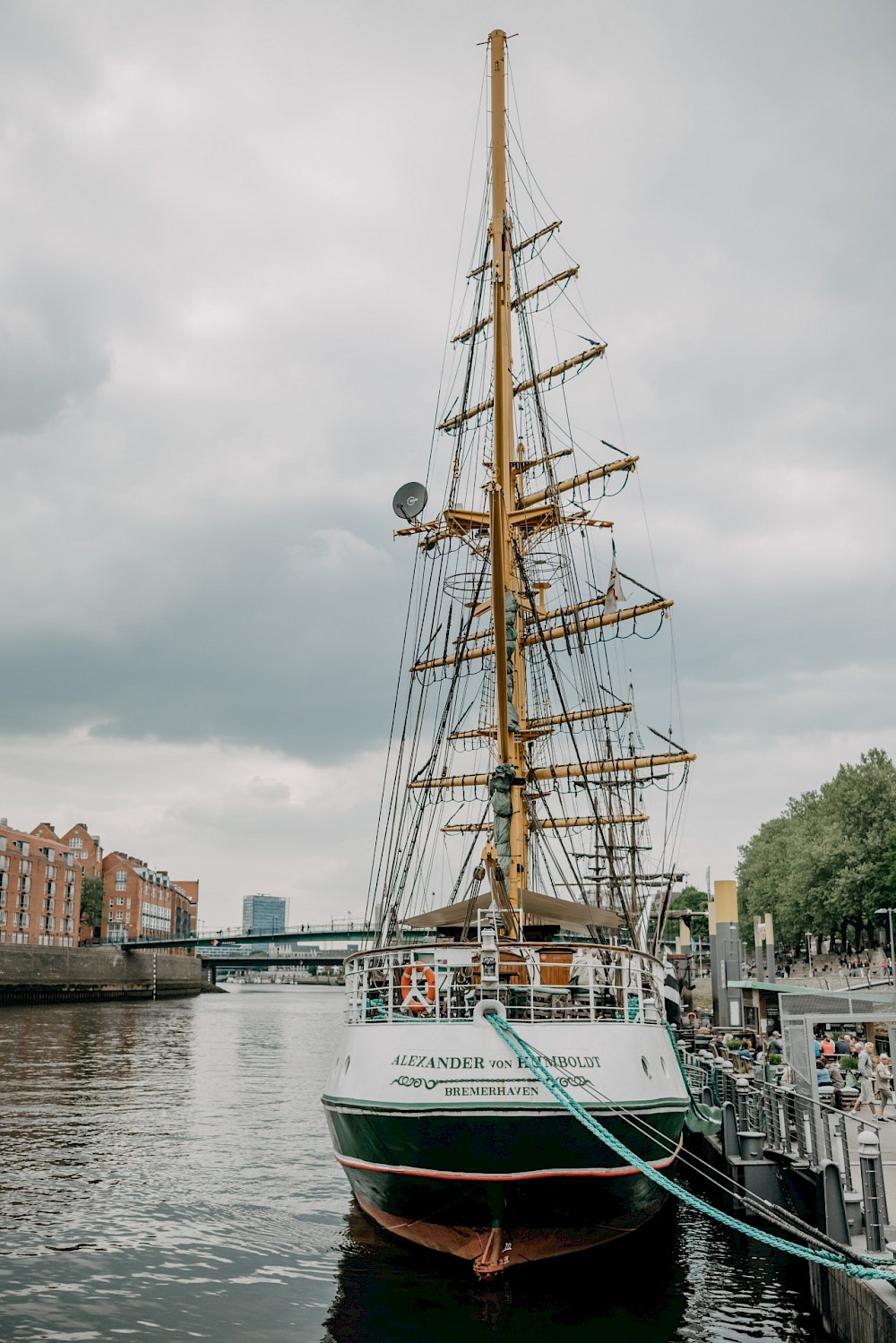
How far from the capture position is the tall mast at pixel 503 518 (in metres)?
17.1

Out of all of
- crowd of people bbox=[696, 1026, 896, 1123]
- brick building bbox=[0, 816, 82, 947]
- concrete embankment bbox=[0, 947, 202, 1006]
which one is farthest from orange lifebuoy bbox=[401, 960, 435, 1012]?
brick building bbox=[0, 816, 82, 947]

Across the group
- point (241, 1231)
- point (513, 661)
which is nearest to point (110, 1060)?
point (513, 661)

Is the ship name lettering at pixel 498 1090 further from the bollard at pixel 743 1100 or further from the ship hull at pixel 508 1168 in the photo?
the bollard at pixel 743 1100

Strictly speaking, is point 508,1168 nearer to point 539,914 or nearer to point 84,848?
point 539,914

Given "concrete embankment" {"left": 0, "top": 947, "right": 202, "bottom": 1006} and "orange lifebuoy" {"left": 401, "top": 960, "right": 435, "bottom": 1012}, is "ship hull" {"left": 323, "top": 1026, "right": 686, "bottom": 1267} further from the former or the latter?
"concrete embankment" {"left": 0, "top": 947, "right": 202, "bottom": 1006}

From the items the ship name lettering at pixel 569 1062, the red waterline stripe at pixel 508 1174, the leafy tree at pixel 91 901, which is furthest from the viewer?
the leafy tree at pixel 91 901

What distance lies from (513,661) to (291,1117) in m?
15.0

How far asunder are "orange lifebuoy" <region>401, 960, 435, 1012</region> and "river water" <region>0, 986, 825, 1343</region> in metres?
3.27

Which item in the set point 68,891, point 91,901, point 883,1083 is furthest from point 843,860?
point 91,901

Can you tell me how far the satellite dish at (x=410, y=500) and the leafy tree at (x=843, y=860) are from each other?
2383 inches

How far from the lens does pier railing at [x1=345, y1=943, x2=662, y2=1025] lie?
14.5m

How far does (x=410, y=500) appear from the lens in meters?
21.9

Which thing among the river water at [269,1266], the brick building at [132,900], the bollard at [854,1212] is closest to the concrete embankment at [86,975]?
the brick building at [132,900]

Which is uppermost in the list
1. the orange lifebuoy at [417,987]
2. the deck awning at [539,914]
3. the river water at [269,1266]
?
the deck awning at [539,914]
